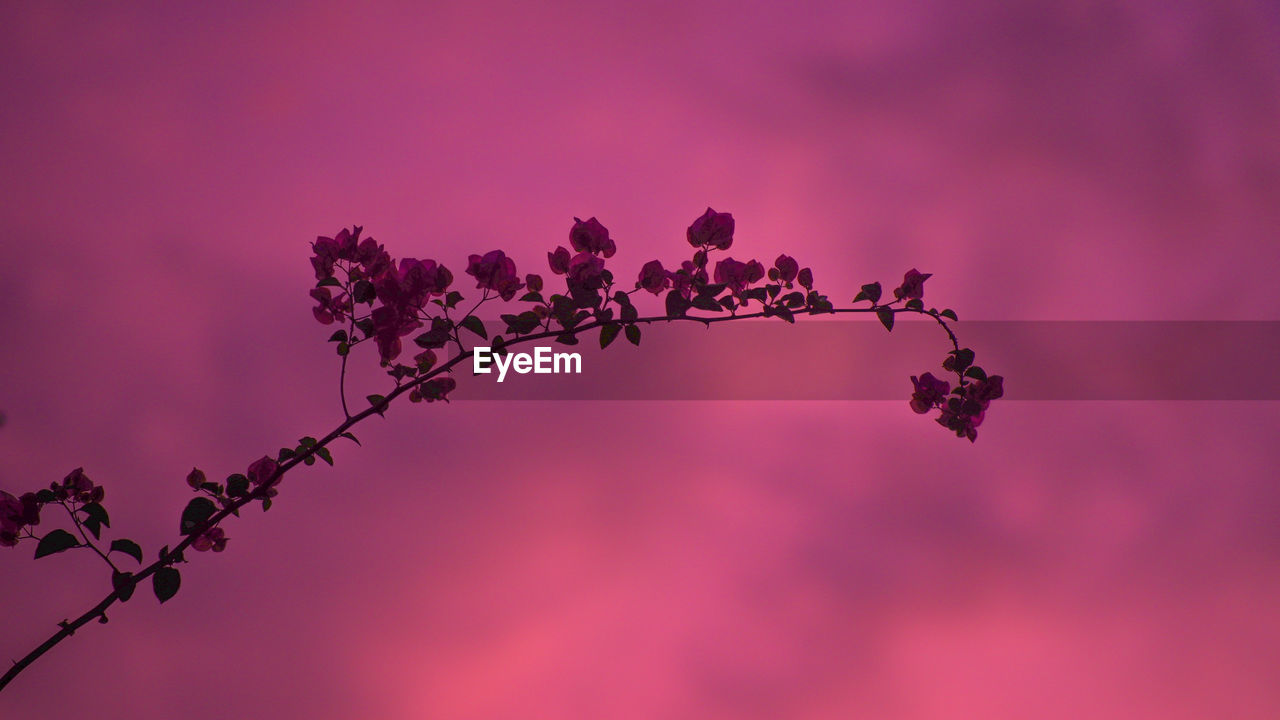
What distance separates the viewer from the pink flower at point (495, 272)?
1053mm

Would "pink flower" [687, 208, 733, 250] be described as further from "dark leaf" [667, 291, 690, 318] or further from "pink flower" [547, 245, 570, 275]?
"pink flower" [547, 245, 570, 275]

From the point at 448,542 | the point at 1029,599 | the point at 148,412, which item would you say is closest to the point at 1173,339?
the point at 1029,599

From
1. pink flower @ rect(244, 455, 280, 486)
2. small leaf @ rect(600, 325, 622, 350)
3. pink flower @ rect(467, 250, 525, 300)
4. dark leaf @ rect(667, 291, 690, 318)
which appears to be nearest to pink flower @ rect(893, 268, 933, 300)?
dark leaf @ rect(667, 291, 690, 318)

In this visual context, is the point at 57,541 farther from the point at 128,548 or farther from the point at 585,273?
the point at 585,273

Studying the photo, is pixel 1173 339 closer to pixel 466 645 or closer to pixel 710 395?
pixel 710 395

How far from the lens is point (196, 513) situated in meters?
0.98

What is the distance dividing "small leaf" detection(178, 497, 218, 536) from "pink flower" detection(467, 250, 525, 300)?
47 cm

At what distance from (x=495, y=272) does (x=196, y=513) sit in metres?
0.51

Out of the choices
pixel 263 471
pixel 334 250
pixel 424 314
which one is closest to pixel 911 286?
pixel 424 314

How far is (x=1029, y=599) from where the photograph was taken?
1.91m

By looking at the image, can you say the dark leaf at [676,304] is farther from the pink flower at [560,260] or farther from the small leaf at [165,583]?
the small leaf at [165,583]

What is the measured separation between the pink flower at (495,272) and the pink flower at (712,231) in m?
0.27

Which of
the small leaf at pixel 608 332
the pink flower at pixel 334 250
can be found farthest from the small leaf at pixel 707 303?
the pink flower at pixel 334 250

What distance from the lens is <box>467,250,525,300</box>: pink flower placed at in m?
1.05
